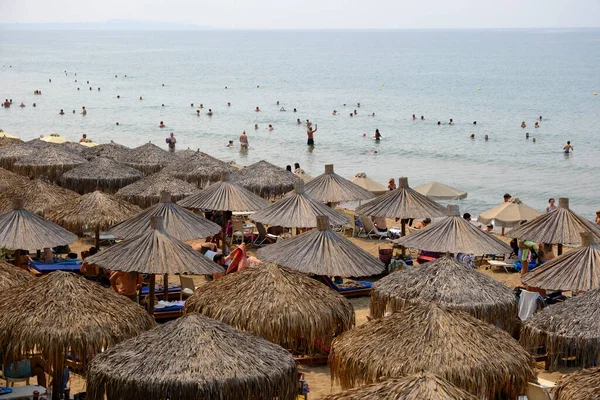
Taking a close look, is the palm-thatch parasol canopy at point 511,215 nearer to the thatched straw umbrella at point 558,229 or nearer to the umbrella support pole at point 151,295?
the thatched straw umbrella at point 558,229

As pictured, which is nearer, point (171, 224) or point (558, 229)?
point (171, 224)

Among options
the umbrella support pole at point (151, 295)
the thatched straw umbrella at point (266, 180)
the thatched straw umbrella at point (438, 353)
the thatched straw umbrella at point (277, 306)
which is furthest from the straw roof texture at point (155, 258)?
the thatched straw umbrella at point (266, 180)

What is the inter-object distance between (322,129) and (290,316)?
4706 cm

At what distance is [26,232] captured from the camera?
13492mm

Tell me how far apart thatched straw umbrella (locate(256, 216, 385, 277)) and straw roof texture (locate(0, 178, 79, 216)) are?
5344 millimetres

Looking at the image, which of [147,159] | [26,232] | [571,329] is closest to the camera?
[571,329]

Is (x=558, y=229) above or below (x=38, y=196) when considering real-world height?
above

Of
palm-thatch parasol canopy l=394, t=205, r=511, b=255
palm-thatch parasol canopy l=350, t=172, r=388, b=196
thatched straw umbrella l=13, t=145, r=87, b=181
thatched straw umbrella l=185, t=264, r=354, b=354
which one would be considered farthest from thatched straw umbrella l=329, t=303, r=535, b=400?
thatched straw umbrella l=13, t=145, r=87, b=181

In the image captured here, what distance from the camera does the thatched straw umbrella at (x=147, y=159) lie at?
23734 mm

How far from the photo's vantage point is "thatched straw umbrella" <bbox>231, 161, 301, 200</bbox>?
20.1 metres

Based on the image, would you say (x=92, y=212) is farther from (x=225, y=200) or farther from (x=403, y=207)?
(x=403, y=207)

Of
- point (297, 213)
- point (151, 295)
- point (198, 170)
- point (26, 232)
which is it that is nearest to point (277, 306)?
point (151, 295)

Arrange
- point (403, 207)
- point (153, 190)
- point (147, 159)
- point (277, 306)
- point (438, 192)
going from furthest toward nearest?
point (147, 159) < point (438, 192) < point (153, 190) < point (403, 207) < point (277, 306)

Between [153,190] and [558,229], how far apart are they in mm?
8152
